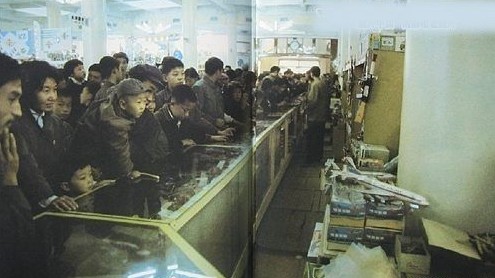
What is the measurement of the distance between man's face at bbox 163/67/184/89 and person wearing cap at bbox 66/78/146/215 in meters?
0.16

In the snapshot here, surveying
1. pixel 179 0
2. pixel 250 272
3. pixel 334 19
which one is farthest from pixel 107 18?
pixel 250 272

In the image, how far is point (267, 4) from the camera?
7.34 feet

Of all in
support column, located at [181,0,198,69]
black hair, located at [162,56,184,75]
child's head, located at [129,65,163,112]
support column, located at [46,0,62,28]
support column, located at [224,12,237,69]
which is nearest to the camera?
support column, located at [46,0,62,28]

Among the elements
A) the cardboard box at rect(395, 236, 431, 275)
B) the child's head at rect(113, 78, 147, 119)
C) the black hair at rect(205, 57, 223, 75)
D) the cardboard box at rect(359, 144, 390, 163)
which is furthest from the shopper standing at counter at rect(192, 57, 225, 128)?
the cardboard box at rect(395, 236, 431, 275)

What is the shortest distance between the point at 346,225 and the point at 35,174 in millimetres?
1339

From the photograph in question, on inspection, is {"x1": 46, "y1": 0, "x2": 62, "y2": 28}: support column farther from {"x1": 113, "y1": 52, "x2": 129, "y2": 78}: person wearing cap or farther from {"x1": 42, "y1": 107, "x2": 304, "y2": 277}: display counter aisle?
{"x1": 42, "y1": 107, "x2": 304, "y2": 277}: display counter aisle

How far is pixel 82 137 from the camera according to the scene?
115cm

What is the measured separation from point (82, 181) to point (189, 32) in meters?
0.68

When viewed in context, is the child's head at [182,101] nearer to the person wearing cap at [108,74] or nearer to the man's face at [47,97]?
the person wearing cap at [108,74]

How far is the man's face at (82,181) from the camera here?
1130 mm

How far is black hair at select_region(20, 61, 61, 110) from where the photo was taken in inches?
39.2

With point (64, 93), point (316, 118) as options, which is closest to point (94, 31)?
point (64, 93)

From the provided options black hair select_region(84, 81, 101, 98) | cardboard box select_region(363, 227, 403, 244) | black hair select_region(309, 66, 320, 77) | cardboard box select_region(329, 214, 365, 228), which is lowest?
cardboard box select_region(363, 227, 403, 244)

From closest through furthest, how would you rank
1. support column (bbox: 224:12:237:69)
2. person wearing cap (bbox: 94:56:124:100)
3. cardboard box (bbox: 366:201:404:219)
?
person wearing cap (bbox: 94:56:124:100) < cardboard box (bbox: 366:201:404:219) < support column (bbox: 224:12:237:69)
